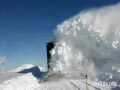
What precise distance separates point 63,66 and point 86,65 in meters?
6.65

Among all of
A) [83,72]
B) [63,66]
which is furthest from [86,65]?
[63,66]

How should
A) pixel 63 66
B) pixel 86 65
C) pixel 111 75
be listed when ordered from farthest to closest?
pixel 86 65 < pixel 63 66 < pixel 111 75

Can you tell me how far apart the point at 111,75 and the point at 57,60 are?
12.7 m

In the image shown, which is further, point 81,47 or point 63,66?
point 81,47

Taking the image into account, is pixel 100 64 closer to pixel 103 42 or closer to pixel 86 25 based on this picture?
pixel 103 42

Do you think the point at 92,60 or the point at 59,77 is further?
the point at 92,60

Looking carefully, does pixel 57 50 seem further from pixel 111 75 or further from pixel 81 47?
pixel 111 75

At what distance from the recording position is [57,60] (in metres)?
54.6

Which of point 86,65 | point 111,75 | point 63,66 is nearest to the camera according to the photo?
point 111,75

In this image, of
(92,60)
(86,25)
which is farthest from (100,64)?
(86,25)

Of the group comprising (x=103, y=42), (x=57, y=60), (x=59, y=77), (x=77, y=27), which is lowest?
(x=59, y=77)

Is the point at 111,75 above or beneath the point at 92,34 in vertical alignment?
beneath

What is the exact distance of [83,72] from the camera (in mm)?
55656

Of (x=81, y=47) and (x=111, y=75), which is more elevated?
(x=81, y=47)
